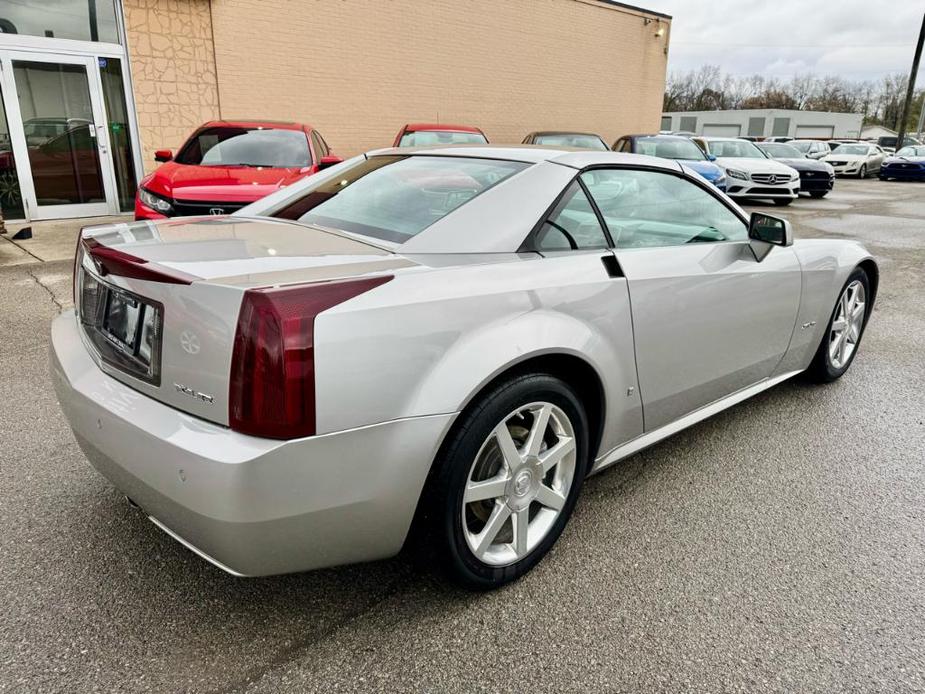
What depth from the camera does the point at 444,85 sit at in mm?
14352

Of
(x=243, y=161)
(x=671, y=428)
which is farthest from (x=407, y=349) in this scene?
(x=243, y=161)

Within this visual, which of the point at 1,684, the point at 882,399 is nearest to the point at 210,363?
the point at 1,684

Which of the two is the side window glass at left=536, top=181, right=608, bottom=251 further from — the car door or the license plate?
the license plate

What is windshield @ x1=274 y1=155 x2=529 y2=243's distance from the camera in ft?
7.73

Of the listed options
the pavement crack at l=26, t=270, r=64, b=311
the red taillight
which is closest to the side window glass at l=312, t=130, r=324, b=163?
the pavement crack at l=26, t=270, r=64, b=311

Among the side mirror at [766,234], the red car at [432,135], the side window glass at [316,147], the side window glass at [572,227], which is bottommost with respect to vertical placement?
the side mirror at [766,234]

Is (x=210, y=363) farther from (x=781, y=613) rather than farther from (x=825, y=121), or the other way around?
(x=825, y=121)

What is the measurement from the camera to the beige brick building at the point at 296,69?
9.90 metres

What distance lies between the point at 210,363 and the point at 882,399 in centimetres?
385

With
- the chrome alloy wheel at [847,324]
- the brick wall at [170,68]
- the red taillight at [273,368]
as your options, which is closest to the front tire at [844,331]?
the chrome alloy wheel at [847,324]

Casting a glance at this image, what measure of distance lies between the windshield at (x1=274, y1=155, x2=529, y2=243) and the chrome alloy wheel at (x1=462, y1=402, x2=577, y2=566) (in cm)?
73

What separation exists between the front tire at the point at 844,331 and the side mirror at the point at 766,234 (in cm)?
99

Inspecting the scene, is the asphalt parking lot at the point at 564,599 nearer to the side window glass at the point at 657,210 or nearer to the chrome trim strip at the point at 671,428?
the chrome trim strip at the point at 671,428

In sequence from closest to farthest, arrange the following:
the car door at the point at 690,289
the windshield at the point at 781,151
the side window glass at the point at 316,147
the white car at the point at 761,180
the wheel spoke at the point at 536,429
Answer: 1. the wheel spoke at the point at 536,429
2. the car door at the point at 690,289
3. the side window glass at the point at 316,147
4. the white car at the point at 761,180
5. the windshield at the point at 781,151
